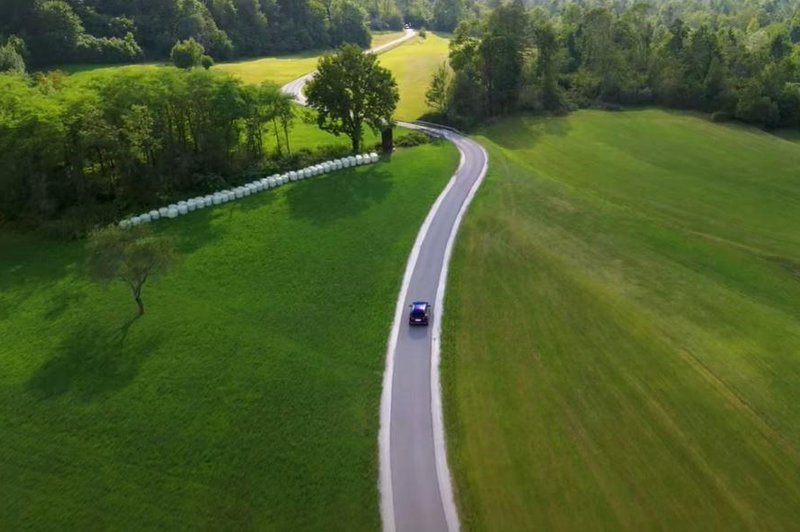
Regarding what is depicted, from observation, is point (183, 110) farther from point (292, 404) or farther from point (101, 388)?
point (292, 404)

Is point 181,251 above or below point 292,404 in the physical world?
above

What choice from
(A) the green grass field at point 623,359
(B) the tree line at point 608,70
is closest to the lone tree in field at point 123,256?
(A) the green grass field at point 623,359

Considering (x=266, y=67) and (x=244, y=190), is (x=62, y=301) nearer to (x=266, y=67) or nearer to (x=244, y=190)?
(x=244, y=190)

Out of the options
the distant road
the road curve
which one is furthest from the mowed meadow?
the road curve

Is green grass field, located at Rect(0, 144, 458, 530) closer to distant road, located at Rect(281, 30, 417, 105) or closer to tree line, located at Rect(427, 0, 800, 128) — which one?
distant road, located at Rect(281, 30, 417, 105)

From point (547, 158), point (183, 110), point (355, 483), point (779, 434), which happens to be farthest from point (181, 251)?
point (547, 158)

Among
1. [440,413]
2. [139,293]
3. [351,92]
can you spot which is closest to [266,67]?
[351,92]
